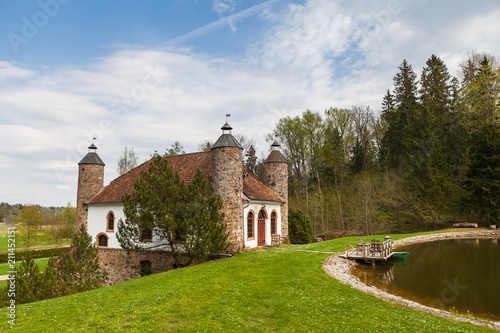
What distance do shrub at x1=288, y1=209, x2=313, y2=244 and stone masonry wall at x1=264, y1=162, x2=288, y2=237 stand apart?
6.35 ft

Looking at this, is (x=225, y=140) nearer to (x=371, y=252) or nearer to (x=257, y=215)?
(x=257, y=215)

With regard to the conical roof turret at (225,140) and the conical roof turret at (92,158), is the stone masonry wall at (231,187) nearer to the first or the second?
the conical roof turret at (225,140)

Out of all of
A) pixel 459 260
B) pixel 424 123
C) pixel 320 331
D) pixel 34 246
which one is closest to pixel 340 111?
pixel 424 123

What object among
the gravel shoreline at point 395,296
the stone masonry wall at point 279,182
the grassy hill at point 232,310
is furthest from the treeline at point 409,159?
the grassy hill at point 232,310

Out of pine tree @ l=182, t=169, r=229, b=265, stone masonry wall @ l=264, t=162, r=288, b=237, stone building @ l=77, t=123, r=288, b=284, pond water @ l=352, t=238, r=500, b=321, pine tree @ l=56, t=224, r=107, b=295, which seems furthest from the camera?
stone masonry wall @ l=264, t=162, r=288, b=237

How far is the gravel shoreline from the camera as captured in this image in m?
8.08

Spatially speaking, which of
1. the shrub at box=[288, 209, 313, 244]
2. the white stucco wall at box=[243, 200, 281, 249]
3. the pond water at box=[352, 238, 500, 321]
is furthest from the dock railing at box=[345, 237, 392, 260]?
the shrub at box=[288, 209, 313, 244]

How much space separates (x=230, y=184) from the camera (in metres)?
17.5

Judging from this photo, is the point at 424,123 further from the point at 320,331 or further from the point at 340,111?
the point at 320,331

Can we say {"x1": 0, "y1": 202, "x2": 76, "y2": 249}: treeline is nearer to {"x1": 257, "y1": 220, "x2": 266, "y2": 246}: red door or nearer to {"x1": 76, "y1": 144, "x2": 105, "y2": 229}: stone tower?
{"x1": 76, "y1": 144, "x2": 105, "y2": 229}: stone tower

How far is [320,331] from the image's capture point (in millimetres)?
6762

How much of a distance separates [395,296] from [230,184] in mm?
10072

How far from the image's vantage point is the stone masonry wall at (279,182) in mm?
23672

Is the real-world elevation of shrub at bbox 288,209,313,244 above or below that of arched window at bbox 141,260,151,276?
above
